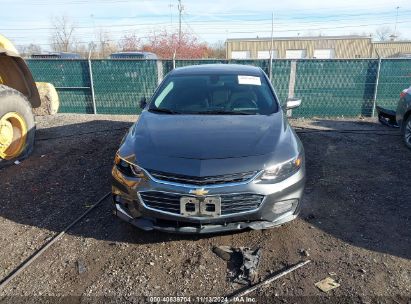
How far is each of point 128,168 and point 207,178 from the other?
0.77 meters

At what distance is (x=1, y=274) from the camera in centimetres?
284

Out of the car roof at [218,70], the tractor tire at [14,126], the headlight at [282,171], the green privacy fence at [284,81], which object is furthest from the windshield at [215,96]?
the green privacy fence at [284,81]

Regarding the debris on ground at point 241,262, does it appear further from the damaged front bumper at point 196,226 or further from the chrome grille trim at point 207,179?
the chrome grille trim at point 207,179

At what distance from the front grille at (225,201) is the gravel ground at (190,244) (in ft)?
1.65

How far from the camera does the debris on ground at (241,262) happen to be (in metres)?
2.73

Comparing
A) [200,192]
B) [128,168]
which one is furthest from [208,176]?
[128,168]

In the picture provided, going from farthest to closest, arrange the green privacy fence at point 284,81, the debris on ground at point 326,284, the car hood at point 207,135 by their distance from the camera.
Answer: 1. the green privacy fence at point 284,81
2. the car hood at point 207,135
3. the debris on ground at point 326,284

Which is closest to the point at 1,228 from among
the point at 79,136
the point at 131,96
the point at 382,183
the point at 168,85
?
the point at 168,85

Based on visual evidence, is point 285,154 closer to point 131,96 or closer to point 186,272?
point 186,272

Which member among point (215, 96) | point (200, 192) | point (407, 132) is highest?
point (215, 96)

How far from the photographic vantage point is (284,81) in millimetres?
9508

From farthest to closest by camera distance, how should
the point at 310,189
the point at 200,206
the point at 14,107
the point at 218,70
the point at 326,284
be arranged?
the point at 14,107 → the point at 218,70 → the point at 310,189 → the point at 200,206 → the point at 326,284

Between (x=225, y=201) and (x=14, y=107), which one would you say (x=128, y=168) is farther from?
(x=14, y=107)

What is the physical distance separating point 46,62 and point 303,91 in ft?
24.9
